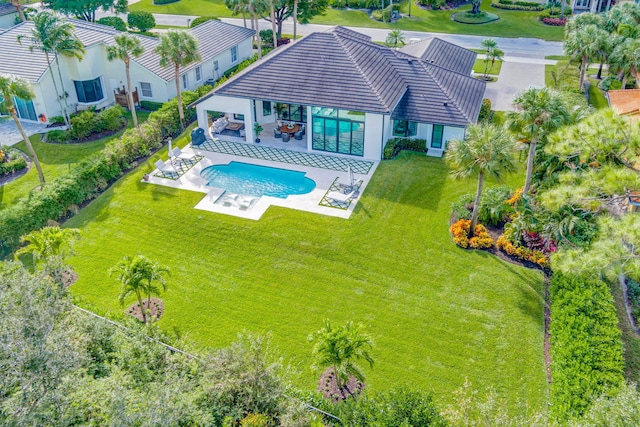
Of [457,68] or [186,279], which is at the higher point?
[457,68]

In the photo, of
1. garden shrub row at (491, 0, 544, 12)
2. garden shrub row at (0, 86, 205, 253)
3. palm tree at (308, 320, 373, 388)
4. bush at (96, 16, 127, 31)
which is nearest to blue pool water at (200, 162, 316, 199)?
garden shrub row at (0, 86, 205, 253)

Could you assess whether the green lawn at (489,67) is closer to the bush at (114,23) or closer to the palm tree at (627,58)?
the palm tree at (627,58)

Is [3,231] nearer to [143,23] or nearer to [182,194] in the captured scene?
[182,194]

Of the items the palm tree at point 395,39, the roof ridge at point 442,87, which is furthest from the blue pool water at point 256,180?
the palm tree at point 395,39

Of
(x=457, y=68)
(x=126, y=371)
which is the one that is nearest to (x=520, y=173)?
(x=457, y=68)

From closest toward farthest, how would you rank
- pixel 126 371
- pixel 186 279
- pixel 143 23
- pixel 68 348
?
pixel 68 348 < pixel 126 371 < pixel 186 279 < pixel 143 23

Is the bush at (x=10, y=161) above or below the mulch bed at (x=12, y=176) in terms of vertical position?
above

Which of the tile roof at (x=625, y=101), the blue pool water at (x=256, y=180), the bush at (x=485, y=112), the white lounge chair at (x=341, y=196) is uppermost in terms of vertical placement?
the tile roof at (x=625, y=101)
